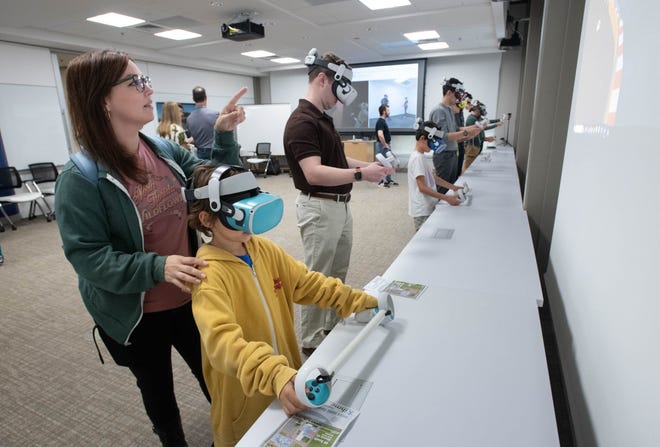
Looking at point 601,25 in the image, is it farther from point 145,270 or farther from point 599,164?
point 145,270

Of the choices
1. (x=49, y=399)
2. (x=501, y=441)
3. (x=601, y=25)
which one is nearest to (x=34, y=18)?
(x=49, y=399)

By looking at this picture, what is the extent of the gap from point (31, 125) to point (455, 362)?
7978 millimetres

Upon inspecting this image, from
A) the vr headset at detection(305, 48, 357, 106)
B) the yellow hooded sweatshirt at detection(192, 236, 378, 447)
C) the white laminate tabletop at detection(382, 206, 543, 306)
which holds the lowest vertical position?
the white laminate tabletop at detection(382, 206, 543, 306)

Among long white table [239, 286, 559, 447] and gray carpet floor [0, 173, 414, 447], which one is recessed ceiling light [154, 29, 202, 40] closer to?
gray carpet floor [0, 173, 414, 447]

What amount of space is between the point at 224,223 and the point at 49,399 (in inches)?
70.8

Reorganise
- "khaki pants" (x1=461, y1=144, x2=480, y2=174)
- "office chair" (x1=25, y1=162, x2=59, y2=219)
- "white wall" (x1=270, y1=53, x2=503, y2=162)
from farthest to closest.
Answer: "white wall" (x1=270, y1=53, x2=503, y2=162), "office chair" (x1=25, y1=162, x2=59, y2=219), "khaki pants" (x1=461, y1=144, x2=480, y2=174)

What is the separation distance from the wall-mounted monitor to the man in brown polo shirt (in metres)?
7.95

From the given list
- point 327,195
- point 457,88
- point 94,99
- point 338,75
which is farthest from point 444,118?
point 94,99

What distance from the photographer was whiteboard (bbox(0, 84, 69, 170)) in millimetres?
6125

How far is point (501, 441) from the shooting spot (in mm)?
795

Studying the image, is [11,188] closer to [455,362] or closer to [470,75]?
[455,362]

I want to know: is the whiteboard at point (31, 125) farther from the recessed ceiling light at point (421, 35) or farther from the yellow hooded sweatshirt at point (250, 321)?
the yellow hooded sweatshirt at point (250, 321)

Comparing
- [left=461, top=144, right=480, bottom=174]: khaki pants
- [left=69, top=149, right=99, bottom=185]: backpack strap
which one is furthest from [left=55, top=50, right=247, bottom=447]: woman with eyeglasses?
[left=461, top=144, right=480, bottom=174]: khaki pants

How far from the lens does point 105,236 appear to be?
104 centimetres
